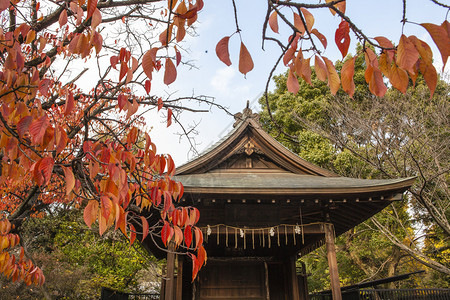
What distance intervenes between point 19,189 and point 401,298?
13.7 m

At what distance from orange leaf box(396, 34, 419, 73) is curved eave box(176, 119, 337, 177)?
7425 millimetres

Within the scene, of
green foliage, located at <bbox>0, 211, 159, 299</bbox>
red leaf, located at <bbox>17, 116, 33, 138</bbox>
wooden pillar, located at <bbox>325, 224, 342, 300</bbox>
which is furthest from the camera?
green foliage, located at <bbox>0, 211, 159, 299</bbox>

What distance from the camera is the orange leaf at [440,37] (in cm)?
121

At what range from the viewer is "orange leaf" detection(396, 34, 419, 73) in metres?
1.31

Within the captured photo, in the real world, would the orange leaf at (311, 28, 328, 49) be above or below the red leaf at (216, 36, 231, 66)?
above

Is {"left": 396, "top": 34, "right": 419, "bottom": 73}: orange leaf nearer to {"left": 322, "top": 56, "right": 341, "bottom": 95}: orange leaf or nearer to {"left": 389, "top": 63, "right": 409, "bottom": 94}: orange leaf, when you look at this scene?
{"left": 389, "top": 63, "right": 409, "bottom": 94}: orange leaf

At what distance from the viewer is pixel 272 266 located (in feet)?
30.9

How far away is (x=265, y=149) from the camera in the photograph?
9.12 m

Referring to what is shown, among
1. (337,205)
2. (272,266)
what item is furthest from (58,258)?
(337,205)

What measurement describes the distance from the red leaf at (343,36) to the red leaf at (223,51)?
53 centimetres

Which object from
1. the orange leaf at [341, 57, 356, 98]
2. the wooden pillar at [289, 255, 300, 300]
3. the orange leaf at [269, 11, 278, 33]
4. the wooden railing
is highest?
the orange leaf at [269, 11, 278, 33]

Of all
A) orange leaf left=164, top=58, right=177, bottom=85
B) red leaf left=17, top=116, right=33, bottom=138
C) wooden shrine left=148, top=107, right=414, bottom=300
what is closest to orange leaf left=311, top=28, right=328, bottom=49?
orange leaf left=164, top=58, right=177, bottom=85

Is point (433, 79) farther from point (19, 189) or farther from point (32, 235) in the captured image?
point (32, 235)

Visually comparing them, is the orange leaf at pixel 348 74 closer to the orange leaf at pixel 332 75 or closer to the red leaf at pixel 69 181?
the orange leaf at pixel 332 75
